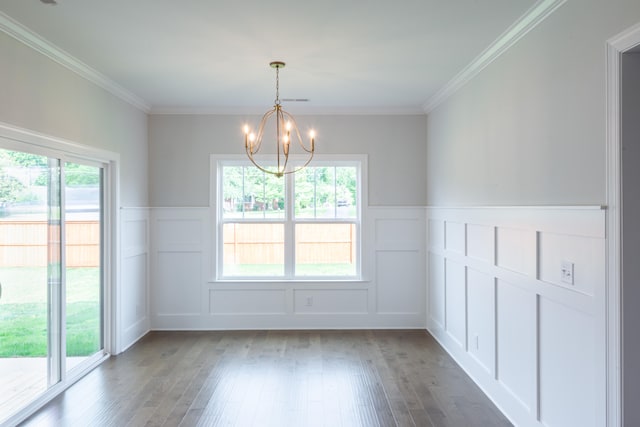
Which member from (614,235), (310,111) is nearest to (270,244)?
(310,111)

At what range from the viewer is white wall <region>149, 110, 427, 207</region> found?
5094mm

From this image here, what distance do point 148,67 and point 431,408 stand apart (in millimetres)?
3480

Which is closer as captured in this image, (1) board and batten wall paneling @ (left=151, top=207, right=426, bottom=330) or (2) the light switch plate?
(2) the light switch plate

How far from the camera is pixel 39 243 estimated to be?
3.15m

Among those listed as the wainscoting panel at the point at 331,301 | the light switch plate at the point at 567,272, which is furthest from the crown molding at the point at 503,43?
the wainscoting panel at the point at 331,301

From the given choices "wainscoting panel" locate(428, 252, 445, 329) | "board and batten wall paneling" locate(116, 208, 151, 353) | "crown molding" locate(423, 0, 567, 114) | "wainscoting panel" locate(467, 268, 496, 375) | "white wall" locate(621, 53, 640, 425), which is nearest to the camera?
"white wall" locate(621, 53, 640, 425)

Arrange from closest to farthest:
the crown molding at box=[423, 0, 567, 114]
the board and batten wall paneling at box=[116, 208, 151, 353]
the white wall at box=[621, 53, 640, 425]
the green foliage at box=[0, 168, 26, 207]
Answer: the white wall at box=[621, 53, 640, 425] → the crown molding at box=[423, 0, 567, 114] → the green foliage at box=[0, 168, 26, 207] → the board and batten wall paneling at box=[116, 208, 151, 353]

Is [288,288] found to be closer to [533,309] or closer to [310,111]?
[310,111]

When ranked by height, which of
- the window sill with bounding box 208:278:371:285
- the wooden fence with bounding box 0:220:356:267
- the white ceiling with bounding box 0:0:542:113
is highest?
the white ceiling with bounding box 0:0:542:113

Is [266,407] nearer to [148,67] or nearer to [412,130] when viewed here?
[148,67]

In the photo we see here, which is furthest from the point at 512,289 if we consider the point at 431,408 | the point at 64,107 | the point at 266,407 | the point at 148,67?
the point at 64,107

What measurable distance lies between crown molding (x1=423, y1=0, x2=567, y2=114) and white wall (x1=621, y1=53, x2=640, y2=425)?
0.73 metres

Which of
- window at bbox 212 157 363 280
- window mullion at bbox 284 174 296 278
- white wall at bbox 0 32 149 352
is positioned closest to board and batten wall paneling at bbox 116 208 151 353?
white wall at bbox 0 32 149 352

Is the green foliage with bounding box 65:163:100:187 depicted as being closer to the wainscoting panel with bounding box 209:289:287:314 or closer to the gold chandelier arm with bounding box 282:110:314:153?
the wainscoting panel with bounding box 209:289:287:314
